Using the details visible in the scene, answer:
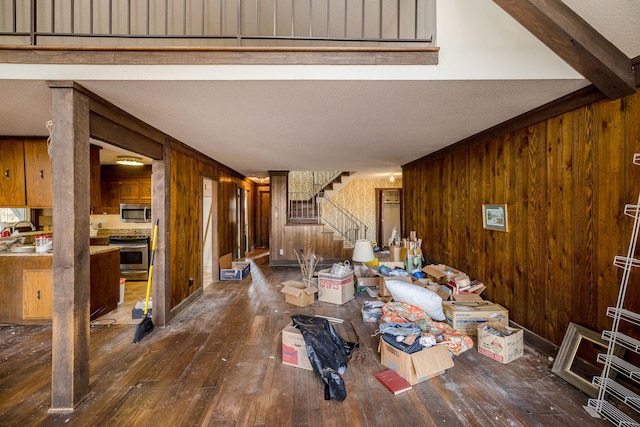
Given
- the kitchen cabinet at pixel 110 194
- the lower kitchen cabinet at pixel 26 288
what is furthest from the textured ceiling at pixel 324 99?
the kitchen cabinet at pixel 110 194

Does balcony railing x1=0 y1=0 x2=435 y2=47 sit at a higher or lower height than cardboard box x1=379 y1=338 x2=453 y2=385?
higher

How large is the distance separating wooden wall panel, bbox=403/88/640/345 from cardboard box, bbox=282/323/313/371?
2285 mm

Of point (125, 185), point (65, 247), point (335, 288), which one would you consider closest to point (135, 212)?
point (125, 185)

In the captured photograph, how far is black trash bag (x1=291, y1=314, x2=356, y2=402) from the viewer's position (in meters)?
2.05

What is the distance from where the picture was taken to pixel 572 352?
223cm

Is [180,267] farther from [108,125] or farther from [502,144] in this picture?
[502,144]

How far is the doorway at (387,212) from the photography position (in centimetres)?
866

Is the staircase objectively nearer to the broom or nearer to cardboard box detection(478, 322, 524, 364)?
the broom

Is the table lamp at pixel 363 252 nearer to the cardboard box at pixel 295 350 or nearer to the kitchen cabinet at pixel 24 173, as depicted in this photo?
the cardboard box at pixel 295 350

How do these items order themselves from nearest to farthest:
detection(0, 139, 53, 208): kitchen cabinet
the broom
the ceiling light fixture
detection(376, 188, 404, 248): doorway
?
the broom < detection(0, 139, 53, 208): kitchen cabinet < the ceiling light fixture < detection(376, 188, 404, 248): doorway

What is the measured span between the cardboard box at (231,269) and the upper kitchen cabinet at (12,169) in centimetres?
301

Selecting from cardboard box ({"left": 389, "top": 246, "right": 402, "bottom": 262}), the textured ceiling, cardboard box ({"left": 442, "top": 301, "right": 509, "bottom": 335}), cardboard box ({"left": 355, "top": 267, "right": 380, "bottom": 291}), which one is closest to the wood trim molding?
the textured ceiling

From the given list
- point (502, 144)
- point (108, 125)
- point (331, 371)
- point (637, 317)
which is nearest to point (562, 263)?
point (637, 317)

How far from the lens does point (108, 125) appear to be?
2350 mm
